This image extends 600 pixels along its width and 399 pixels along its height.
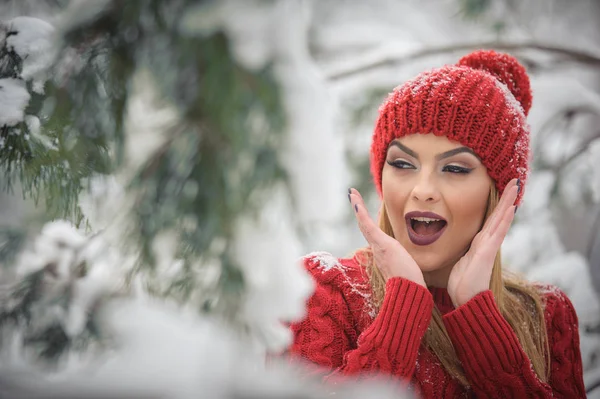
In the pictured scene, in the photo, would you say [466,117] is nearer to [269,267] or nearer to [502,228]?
[502,228]

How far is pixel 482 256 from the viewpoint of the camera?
1393mm

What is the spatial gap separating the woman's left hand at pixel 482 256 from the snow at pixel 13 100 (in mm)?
1166

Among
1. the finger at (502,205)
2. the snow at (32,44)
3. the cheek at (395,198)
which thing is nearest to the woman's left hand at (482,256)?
the finger at (502,205)

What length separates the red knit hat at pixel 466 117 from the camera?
1.40m

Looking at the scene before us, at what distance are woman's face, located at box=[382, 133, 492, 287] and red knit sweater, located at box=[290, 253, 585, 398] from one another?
0.51 ft

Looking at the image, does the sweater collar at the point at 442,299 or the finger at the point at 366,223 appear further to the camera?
the sweater collar at the point at 442,299

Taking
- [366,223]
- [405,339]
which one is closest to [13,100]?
[366,223]

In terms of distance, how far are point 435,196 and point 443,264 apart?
0.22 m

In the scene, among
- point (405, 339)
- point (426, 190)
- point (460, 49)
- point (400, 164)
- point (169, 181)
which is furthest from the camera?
point (460, 49)

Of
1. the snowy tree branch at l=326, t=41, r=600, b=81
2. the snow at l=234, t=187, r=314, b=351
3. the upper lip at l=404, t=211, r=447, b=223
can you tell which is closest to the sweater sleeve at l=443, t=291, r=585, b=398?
the upper lip at l=404, t=211, r=447, b=223

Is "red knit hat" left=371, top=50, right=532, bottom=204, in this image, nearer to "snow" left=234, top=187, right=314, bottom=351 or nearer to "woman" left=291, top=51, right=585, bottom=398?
"woman" left=291, top=51, right=585, bottom=398

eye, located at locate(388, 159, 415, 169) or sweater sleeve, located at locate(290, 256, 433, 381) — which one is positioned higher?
eye, located at locate(388, 159, 415, 169)

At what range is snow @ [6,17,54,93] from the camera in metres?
0.87

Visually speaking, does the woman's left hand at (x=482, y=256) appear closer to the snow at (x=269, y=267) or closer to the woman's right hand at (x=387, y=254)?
the woman's right hand at (x=387, y=254)
